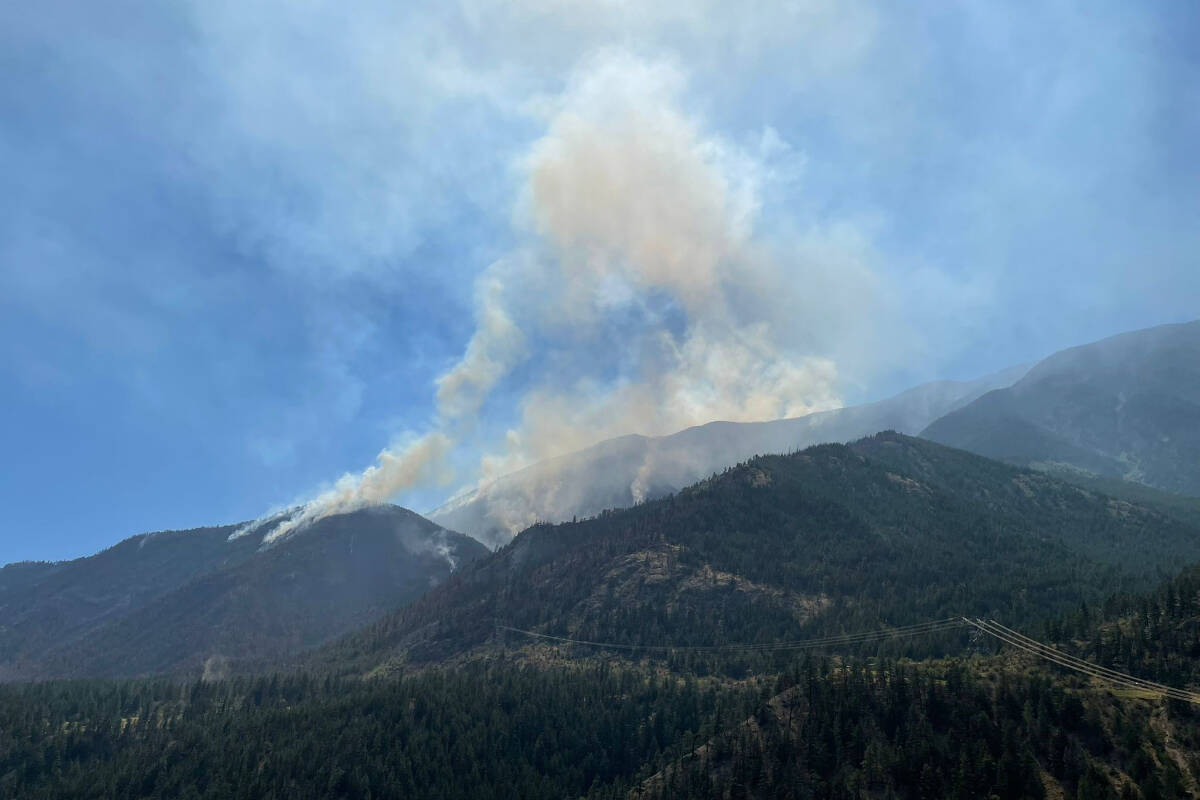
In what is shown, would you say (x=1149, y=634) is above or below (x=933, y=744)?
above

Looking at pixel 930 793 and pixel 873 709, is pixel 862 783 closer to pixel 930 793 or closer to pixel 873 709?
pixel 930 793

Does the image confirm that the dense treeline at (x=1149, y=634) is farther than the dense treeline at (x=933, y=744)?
Yes

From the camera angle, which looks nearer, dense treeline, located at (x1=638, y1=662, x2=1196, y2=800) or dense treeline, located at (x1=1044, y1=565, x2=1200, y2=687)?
dense treeline, located at (x1=638, y1=662, x2=1196, y2=800)

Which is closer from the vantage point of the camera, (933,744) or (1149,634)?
(933,744)

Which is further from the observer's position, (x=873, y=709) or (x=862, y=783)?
(x=873, y=709)

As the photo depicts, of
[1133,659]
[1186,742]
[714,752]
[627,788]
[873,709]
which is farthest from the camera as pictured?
[627,788]

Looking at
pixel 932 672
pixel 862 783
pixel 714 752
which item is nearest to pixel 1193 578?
pixel 932 672

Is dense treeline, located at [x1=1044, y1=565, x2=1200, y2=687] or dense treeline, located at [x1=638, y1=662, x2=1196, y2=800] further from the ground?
dense treeline, located at [x1=1044, y1=565, x2=1200, y2=687]

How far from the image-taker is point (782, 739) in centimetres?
17350

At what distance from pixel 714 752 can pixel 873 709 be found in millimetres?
38610

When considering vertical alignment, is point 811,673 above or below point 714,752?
above

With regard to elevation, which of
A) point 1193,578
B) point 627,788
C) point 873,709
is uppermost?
point 1193,578

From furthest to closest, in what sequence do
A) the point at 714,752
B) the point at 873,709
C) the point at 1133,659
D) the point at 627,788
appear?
the point at 627,788 < the point at 714,752 < the point at 873,709 < the point at 1133,659

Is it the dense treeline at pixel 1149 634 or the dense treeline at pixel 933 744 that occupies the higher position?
the dense treeline at pixel 1149 634
